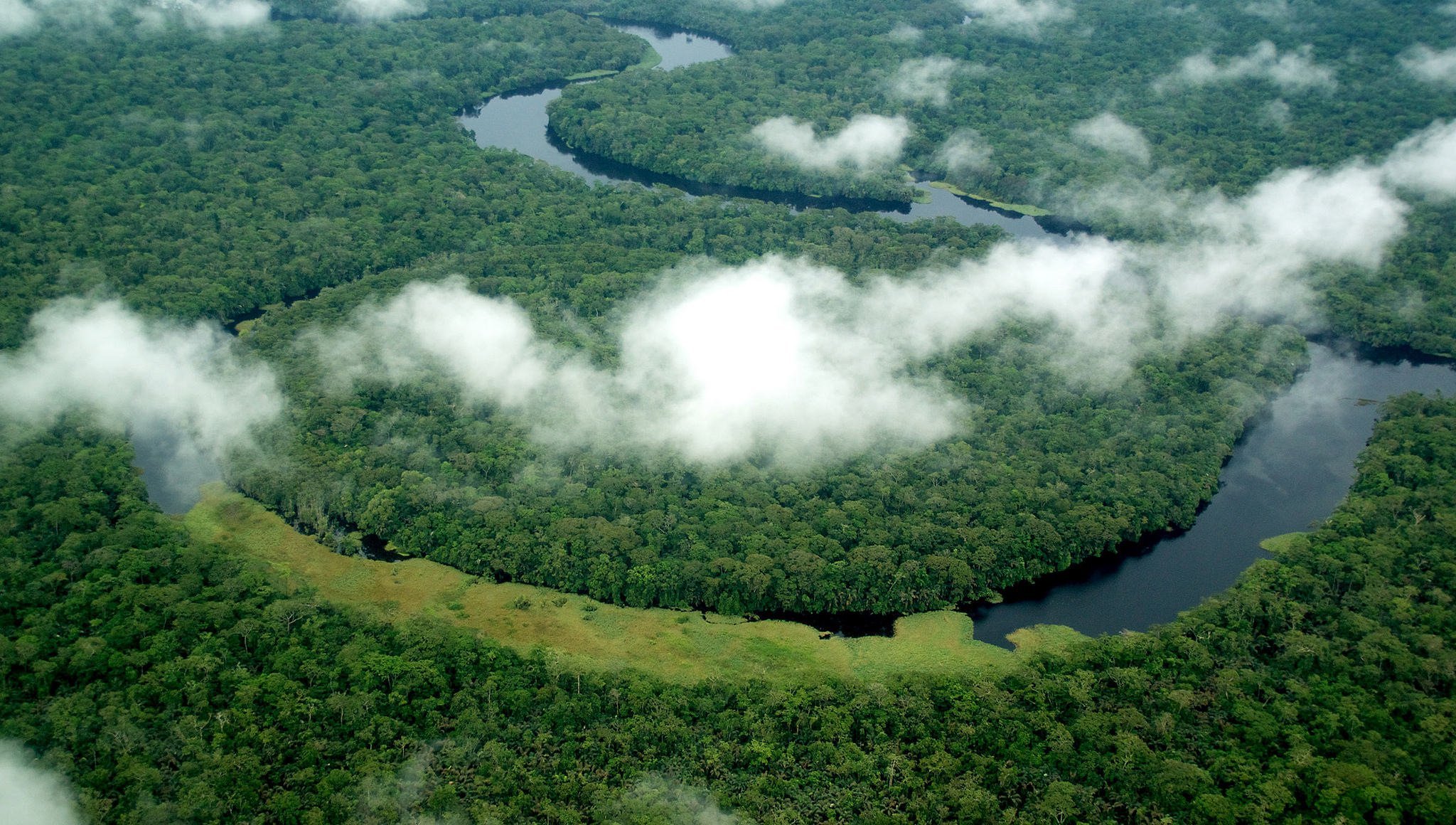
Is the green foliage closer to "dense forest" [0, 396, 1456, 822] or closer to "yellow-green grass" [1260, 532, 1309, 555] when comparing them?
"dense forest" [0, 396, 1456, 822]

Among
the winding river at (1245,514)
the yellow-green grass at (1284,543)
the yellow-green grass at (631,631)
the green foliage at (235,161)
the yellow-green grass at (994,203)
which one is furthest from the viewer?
the yellow-green grass at (994,203)

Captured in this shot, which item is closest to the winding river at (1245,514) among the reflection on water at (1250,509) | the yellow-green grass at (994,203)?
the reflection on water at (1250,509)

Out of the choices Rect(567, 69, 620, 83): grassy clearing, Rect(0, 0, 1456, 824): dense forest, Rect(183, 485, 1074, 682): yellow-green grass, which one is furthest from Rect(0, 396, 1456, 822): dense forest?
Rect(567, 69, 620, 83): grassy clearing

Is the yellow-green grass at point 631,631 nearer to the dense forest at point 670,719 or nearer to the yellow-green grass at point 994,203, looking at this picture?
the dense forest at point 670,719

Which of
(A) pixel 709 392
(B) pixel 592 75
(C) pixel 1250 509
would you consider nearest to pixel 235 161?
(B) pixel 592 75

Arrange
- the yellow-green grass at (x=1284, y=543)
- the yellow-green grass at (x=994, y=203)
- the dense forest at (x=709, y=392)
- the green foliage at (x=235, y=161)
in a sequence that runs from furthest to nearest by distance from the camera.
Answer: the yellow-green grass at (x=994, y=203)
the green foliage at (x=235, y=161)
the yellow-green grass at (x=1284, y=543)
the dense forest at (x=709, y=392)

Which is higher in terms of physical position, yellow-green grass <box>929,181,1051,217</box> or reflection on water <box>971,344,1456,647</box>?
yellow-green grass <box>929,181,1051,217</box>

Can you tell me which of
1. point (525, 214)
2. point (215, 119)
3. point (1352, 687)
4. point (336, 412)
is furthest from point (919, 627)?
point (215, 119)
